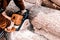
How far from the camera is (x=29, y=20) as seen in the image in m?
1.51

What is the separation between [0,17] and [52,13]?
1.83ft

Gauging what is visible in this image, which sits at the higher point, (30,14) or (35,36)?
(30,14)

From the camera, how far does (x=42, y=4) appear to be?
5.87 feet

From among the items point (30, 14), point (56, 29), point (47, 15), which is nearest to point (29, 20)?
point (30, 14)

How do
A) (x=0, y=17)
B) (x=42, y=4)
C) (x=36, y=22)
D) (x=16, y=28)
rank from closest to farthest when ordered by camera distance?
(x=0, y=17) → (x=16, y=28) → (x=36, y=22) → (x=42, y=4)

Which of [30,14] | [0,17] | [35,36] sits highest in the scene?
[0,17]

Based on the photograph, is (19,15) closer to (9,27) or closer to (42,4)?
(9,27)

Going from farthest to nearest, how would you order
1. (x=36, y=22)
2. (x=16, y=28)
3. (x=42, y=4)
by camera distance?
(x=42, y=4)
(x=36, y=22)
(x=16, y=28)

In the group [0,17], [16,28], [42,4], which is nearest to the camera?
[0,17]

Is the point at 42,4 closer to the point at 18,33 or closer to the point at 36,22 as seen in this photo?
the point at 36,22

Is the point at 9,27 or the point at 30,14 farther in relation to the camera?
the point at 30,14

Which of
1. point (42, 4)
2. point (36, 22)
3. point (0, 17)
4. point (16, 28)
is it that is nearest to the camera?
point (0, 17)

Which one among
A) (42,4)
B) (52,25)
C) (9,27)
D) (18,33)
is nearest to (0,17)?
(9,27)

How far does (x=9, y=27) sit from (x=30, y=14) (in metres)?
0.37
